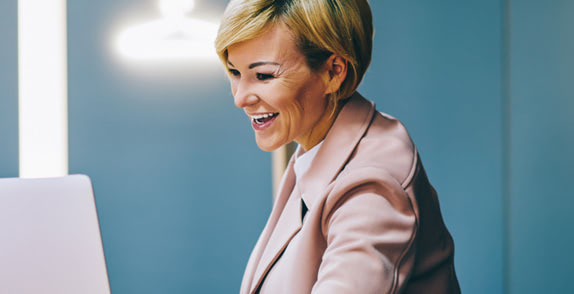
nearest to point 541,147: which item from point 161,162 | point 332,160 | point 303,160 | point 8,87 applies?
point 303,160

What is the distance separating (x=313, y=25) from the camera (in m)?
0.92

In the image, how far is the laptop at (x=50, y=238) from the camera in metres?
1.19

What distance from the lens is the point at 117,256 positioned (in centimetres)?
201

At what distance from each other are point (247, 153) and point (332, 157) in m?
1.22

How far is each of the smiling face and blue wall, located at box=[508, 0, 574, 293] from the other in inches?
53.0

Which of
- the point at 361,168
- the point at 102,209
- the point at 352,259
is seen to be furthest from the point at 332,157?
the point at 102,209

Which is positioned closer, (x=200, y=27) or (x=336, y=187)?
(x=336, y=187)

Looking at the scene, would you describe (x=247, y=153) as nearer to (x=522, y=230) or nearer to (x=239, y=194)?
(x=239, y=194)

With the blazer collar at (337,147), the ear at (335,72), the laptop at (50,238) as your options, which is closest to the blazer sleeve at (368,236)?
the blazer collar at (337,147)

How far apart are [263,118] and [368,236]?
403 mm

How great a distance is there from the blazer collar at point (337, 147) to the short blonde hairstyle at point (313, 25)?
7cm

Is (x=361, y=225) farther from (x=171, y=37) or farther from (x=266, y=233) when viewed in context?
(x=171, y=37)

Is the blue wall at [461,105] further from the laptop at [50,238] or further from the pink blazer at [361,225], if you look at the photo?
the laptop at [50,238]

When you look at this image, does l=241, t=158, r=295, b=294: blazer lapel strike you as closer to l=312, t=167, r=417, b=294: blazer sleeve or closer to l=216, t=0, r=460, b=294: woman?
l=216, t=0, r=460, b=294: woman
